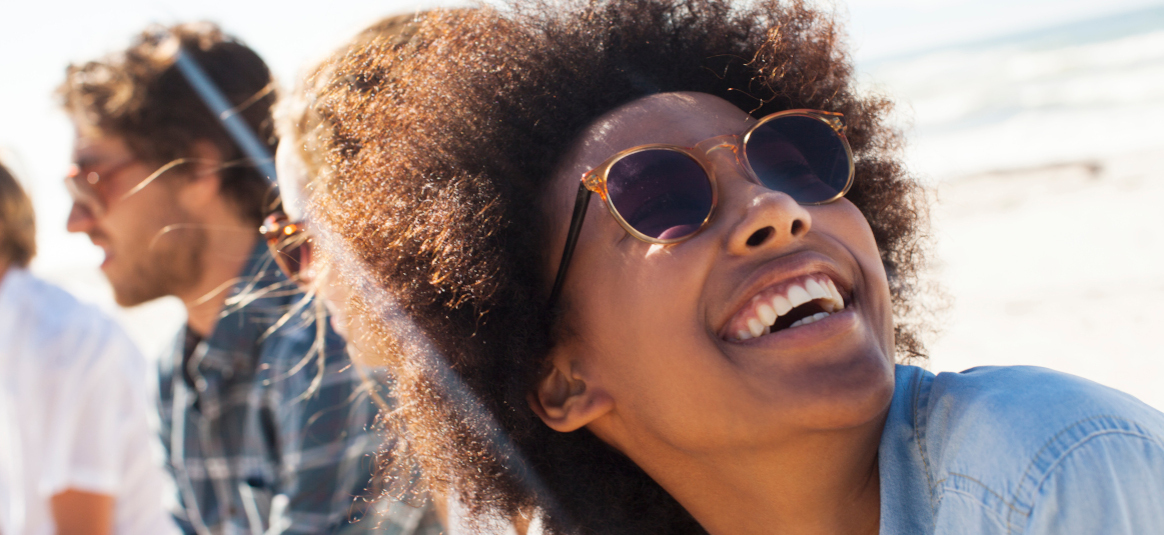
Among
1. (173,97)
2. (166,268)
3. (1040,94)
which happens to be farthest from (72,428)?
(1040,94)

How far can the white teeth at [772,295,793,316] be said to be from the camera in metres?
1.78

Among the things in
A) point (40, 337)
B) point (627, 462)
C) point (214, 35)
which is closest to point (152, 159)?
point (214, 35)

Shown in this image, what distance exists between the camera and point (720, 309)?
5.95 feet

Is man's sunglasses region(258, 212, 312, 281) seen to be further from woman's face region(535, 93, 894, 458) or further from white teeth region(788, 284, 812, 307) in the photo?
white teeth region(788, 284, 812, 307)

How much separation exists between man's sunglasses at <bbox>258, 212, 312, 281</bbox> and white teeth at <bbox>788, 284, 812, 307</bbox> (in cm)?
172

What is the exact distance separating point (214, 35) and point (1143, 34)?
27605mm

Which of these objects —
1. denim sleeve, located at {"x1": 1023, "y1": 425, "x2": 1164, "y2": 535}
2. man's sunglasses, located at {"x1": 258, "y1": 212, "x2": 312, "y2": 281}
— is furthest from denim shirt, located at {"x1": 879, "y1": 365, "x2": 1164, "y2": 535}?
man's sunglasses, located at {"x1": 258, "y1": 212, "x2": 312, "y2": 281}

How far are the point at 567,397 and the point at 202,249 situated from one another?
2.73m

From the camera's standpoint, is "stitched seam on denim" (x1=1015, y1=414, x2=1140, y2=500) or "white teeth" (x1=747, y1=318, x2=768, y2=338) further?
"white teeth" (x1=747, y1=318, x2=768, y2=338)

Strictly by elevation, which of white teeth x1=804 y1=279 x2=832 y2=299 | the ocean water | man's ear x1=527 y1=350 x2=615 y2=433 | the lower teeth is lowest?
the ocean water

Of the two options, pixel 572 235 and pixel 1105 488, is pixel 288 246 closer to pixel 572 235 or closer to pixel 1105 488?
pixel 572 235

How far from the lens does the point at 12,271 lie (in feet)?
14.5

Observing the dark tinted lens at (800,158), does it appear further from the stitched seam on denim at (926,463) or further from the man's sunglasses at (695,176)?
the stitched seam on denim at (926,463)

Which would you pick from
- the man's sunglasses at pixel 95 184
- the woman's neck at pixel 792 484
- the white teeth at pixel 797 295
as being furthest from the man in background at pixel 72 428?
the white teeth at pixel 797 295
